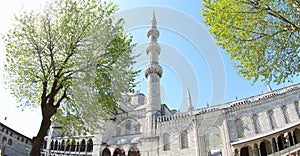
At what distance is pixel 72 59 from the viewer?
11.3 meters

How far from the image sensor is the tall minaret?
26294mm

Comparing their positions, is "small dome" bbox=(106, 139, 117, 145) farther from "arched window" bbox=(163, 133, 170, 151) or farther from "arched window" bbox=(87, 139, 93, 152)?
"arched window" bbox=(163, 133, 170, 151)

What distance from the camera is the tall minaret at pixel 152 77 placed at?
26294 mm

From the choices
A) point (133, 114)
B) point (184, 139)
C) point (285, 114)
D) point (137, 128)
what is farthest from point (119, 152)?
point (285, 114)

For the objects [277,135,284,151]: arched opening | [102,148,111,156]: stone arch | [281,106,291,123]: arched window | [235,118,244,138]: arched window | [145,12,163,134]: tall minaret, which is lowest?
[102,148,111,156]: stone arch

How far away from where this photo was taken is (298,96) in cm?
2062

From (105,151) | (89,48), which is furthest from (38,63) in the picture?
(105,151)

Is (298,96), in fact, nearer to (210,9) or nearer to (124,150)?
(210,9)

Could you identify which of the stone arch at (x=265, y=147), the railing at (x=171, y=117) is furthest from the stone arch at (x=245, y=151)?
the railing at (x=171, y=117)

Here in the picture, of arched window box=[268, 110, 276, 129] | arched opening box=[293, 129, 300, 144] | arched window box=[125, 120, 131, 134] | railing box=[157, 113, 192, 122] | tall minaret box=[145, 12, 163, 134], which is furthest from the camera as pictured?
arched window box=[125, 120, 131, 134]

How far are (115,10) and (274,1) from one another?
8.69m

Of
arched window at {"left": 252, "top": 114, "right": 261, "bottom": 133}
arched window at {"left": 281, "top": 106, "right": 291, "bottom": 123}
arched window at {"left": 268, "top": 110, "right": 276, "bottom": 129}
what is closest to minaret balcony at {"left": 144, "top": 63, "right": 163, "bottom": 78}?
arched window at {"left": 252, "top": 114, "right": 261, "bottom": 133}

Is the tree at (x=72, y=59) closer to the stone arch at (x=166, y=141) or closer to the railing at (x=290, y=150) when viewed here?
the stone arch at (x=166, y=141)

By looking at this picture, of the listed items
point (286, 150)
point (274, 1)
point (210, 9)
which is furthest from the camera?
point (286, 150)
